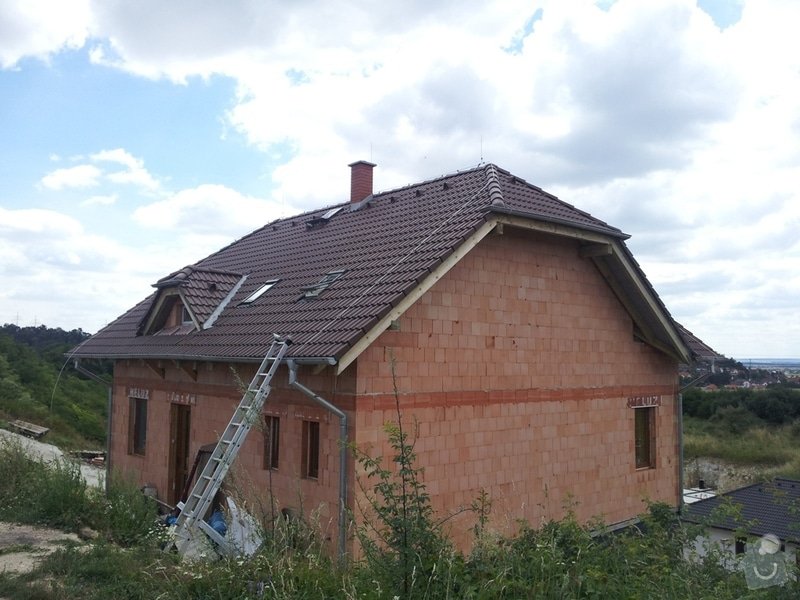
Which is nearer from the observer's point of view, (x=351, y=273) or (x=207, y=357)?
(x=207, y=357)

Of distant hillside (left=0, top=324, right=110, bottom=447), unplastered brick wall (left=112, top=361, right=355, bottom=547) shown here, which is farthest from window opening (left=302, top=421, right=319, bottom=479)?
distant hillside (left=0, top=324, right=110, bottom=447)

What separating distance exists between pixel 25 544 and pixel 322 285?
5267mm

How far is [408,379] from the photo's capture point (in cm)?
893

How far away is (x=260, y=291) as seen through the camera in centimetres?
1194

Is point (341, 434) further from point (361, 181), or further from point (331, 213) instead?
point (361, 181)

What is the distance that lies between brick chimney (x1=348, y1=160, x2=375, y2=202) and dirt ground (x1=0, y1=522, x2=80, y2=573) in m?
9.32

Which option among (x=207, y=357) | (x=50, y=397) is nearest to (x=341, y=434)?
(x=207, y=357)

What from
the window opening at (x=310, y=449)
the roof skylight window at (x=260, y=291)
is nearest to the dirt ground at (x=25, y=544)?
the window opening at (x=310, y=449)

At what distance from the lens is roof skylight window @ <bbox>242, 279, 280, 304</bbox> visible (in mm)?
11675

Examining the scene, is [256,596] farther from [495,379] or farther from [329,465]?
[495,379]

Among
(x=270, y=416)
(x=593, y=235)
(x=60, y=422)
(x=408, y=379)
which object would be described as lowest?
(x=60, y=422)

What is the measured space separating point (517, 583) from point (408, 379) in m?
4.26

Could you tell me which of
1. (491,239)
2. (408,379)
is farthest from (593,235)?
(408,379)

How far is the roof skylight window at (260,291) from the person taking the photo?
11.7m
